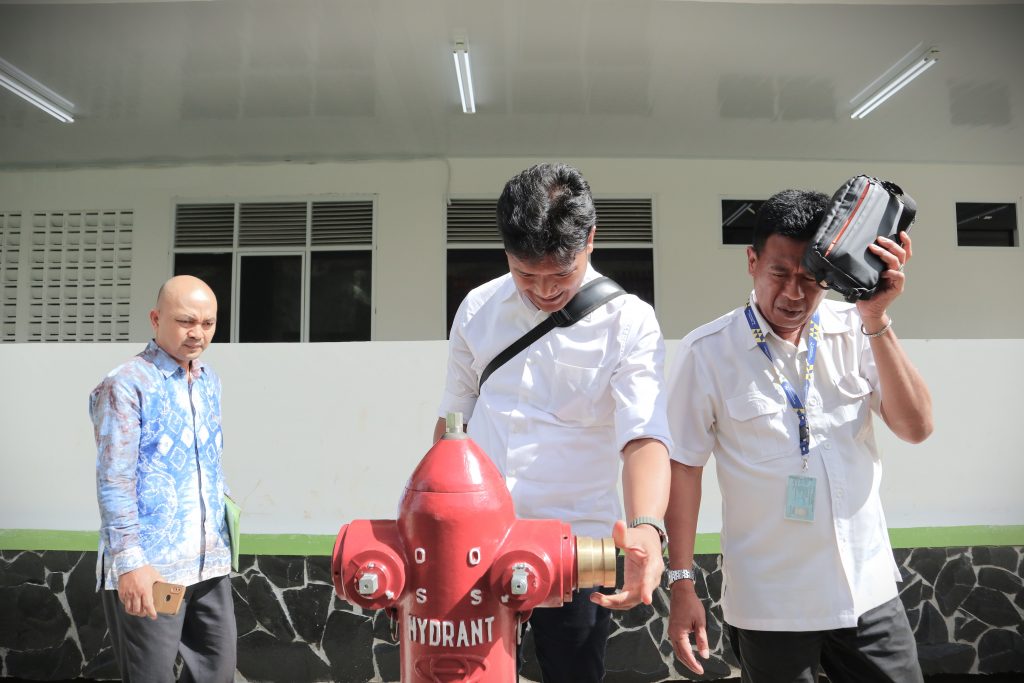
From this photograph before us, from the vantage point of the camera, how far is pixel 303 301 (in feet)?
28.9

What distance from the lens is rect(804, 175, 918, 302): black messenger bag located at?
1708 mm

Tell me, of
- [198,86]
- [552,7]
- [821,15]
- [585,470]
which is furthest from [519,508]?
[198,86]

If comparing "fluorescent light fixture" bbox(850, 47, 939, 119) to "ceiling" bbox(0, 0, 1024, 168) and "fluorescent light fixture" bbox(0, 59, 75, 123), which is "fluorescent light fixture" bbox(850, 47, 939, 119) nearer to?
"ceiling" bbox(0, 0, 1024, 168)

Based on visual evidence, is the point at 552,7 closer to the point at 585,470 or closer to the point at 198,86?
the point at 198,86

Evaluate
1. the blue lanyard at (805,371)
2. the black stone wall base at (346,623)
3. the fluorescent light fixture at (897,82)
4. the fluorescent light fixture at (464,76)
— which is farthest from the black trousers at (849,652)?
the fluorescent light fixture at (897,82)

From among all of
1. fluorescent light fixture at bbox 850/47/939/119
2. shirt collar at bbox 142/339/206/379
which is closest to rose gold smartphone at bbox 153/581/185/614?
shirt collar at bbox 142/339/206/379

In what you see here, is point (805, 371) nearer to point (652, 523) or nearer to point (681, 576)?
point (681, 576)

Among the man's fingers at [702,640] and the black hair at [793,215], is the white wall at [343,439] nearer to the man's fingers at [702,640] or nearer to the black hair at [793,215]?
the man's fingers at [702,640]

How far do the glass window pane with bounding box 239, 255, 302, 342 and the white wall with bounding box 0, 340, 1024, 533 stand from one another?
3841 mm

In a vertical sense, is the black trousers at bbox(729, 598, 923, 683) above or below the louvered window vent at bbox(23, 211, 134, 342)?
below

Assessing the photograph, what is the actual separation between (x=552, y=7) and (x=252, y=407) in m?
3.54

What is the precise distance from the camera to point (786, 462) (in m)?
2.08

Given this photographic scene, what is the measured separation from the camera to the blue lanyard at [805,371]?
2092 mm

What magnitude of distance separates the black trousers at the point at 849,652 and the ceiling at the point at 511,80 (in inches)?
194
